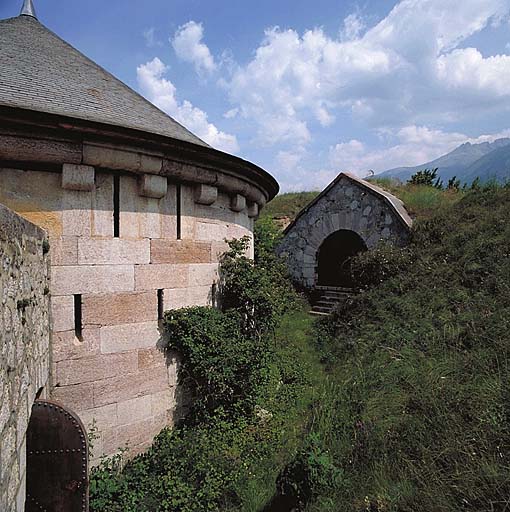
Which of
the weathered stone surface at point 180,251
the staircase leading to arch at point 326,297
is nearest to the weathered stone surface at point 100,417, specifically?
the weathered stone surface at point 180,251

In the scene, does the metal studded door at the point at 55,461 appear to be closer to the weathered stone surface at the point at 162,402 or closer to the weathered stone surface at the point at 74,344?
the weathered stone surface at the point at 74,344

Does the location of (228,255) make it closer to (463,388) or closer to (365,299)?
(463,388)

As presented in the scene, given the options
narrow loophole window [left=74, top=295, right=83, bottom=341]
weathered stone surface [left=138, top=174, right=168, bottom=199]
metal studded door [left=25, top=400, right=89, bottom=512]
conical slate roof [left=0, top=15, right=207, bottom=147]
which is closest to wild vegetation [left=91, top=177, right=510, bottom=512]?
metal studded door [left=25, top=400, right=89, bottom=512]

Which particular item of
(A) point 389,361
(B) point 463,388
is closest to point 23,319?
(B) point 463,388

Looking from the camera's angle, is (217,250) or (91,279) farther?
(217,250)

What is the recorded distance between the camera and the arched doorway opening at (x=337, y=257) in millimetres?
12289

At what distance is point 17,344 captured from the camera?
2076 mm

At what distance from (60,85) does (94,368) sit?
273 centimetres

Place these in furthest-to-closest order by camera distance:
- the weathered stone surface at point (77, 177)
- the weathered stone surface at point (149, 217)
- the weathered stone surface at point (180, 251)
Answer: the weathered stone surface at point (180, 251), the weathered stone surface at point (149, 217), the weathered stone surface at point (77, 177)

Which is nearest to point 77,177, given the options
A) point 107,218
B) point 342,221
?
point 107,218

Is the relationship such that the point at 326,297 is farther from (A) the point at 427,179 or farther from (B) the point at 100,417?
(B) the point at 100,417

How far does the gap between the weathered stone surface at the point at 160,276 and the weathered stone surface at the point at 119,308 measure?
3.6 inches

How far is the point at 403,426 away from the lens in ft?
11.7

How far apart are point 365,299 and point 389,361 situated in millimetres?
2936
